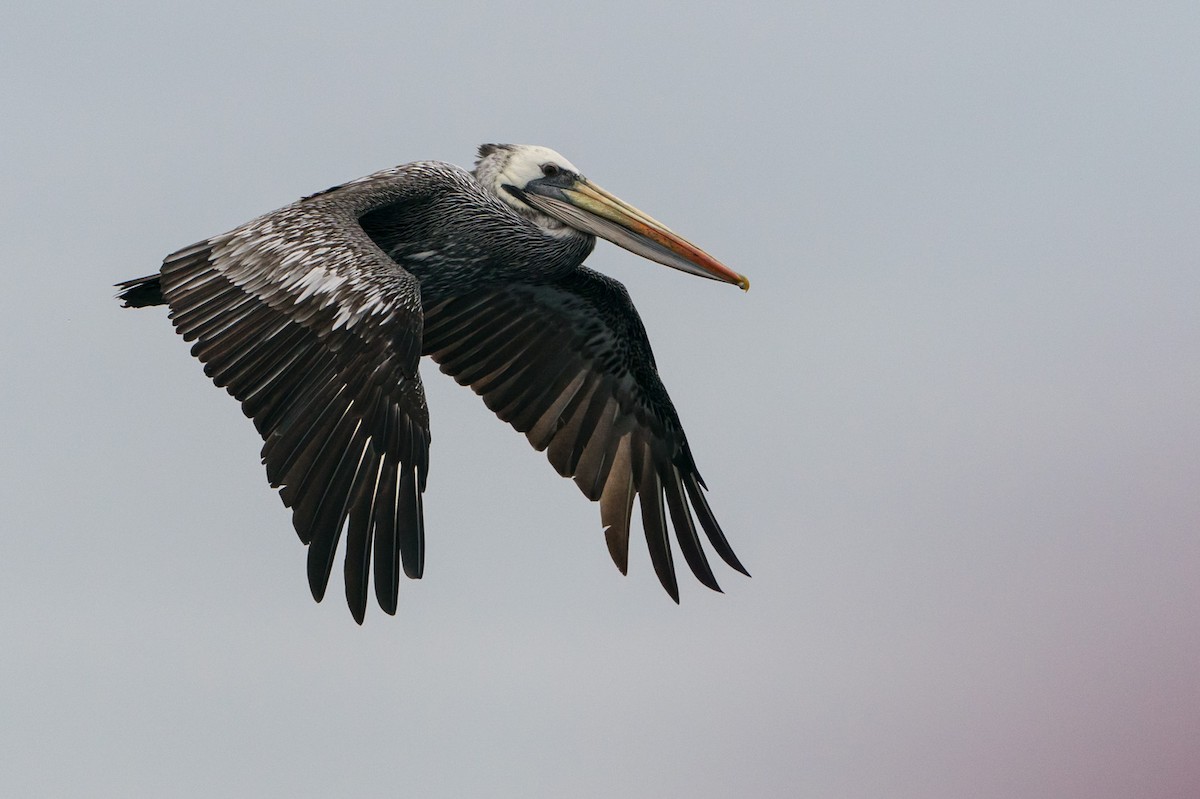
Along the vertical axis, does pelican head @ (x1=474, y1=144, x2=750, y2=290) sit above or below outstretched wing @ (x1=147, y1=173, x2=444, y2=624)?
above

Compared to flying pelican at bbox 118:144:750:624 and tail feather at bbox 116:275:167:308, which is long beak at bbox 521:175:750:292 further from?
tail feather at bbox 116:275:167:308

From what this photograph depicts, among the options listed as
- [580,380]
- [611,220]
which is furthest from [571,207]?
[580,380]

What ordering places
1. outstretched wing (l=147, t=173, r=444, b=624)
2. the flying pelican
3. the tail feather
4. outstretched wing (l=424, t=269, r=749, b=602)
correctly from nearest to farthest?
1. outstretched wing (l=147, t=173, r=444, b=624)
2. the flying pelican
3. the tail feather
4. outstretched wing (l=424, t=269, r=749, b=602)

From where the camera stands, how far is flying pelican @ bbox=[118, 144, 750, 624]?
1056 centimetres

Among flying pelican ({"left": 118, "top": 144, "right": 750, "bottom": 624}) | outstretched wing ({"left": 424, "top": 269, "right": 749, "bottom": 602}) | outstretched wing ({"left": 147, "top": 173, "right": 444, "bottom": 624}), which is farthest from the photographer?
outstretched wing ({"left": 424, "top": 269, "right": 749, "bottom": 602})

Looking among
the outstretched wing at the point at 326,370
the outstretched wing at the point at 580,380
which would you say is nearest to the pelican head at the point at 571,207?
the outstretched wing at the point at 580,380

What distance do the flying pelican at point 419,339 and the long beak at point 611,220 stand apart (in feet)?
0.04

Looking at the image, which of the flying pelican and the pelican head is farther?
the pelican head

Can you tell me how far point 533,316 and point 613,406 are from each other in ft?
3.40

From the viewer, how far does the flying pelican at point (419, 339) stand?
1056 cm

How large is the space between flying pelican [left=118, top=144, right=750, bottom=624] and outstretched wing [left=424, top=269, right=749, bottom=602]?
1 cm

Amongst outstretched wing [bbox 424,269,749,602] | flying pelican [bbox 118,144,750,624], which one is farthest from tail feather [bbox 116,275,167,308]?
outstretched wing [bbox 424,269,749,602]

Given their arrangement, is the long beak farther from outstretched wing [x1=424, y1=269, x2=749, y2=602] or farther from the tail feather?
the tail feather

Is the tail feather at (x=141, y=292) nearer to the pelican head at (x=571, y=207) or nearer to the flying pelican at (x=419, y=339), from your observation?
the flying pelican at (x=419, y=339)
